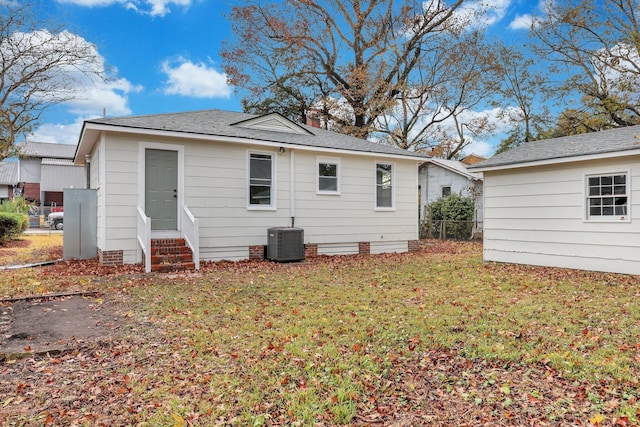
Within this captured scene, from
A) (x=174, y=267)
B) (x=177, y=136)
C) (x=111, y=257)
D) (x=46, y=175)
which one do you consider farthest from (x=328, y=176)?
(x=46, y=175)

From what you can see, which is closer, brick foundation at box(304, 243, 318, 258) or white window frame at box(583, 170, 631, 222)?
white window frame at box(583, 170, 631, 222)

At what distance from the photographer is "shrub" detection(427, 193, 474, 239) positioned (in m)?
18.9

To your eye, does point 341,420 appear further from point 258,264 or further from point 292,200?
point 292,200

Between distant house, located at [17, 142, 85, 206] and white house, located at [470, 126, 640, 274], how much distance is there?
3359 cm

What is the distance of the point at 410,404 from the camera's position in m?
3.06

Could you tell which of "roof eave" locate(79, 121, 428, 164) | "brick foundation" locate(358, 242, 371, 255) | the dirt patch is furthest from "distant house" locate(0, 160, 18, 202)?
the dirt patch

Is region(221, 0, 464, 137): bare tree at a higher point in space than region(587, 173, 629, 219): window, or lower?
higher

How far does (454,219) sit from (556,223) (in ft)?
31.3

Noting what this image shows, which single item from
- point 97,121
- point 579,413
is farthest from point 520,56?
point 579,413

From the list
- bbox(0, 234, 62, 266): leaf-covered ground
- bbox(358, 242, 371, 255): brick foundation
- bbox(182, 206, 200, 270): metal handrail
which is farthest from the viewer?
bbox(358, 242, 371, 255): brick foundation

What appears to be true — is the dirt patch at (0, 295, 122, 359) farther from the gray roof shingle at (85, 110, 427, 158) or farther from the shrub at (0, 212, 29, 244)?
the shrub at (0, 212, 29, 244)

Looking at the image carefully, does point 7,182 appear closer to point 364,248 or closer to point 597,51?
point 364,248

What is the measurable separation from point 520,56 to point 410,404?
25441mm

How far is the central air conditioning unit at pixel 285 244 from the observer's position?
10.7 meters
